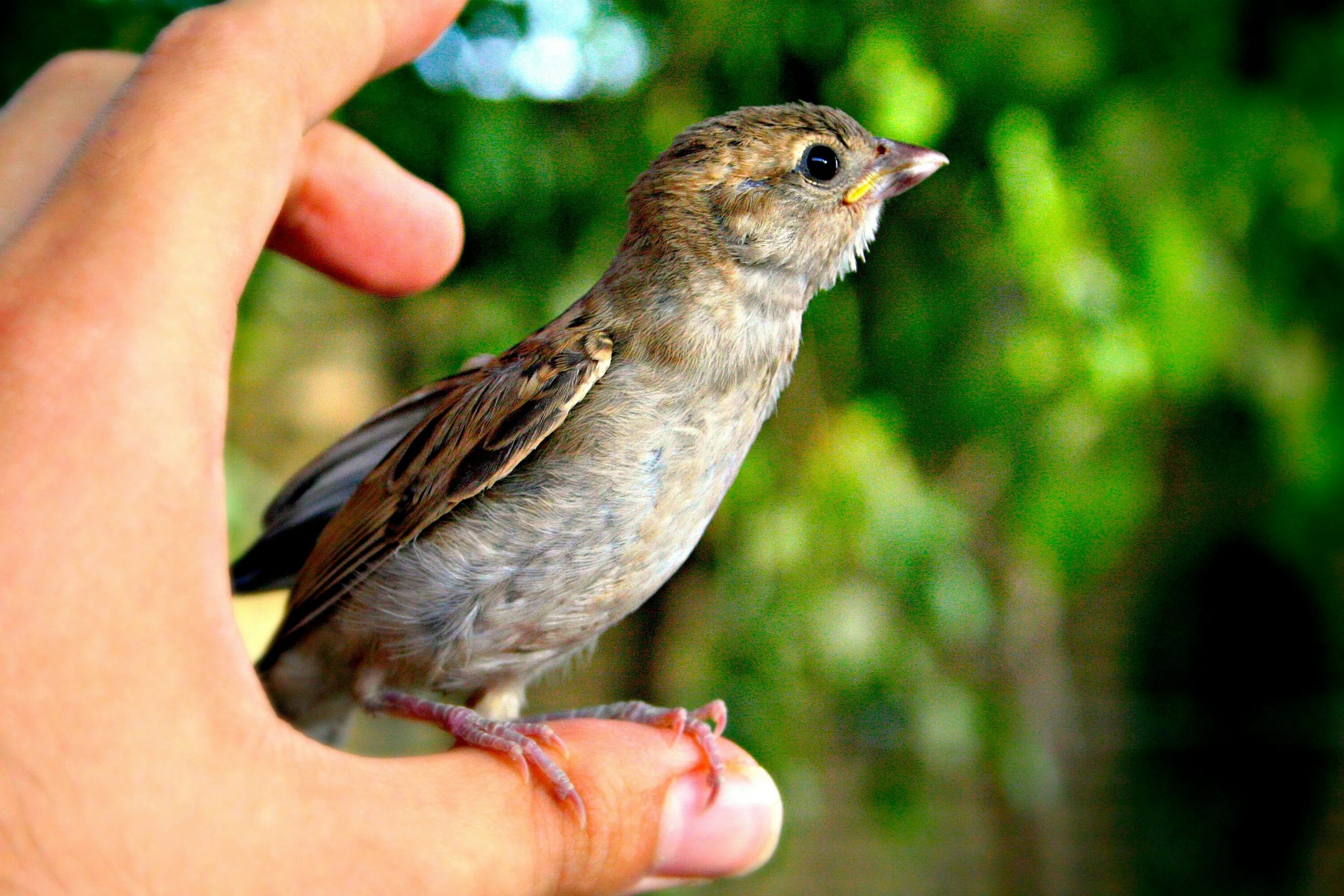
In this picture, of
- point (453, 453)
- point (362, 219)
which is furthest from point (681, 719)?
point (362, 219)

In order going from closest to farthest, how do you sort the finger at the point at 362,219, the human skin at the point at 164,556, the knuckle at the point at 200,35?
the human skin at the point at 164,556 → the knuckle at the point at 200,35 → the finger at the point at 362,219

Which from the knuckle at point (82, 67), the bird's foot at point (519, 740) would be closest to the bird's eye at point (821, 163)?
the bird's foot at point (519, 740)

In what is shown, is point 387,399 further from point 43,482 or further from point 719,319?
point 43,482

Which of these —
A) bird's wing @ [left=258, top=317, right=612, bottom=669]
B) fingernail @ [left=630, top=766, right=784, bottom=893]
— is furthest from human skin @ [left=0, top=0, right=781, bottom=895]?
bird's wing @ [left=258, top=317, right=612, bottom=669]

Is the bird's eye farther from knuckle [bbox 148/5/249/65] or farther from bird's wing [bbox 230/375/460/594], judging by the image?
knuckle [bbox 148/5/249/65]

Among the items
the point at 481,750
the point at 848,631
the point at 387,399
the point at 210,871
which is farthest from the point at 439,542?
the point at 387,399

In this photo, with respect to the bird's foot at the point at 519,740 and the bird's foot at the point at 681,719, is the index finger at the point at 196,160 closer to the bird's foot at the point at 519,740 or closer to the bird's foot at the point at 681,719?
the bird's foot at the point at 519,740
